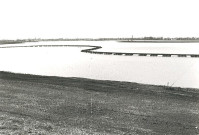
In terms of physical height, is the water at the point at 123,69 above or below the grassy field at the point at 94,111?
below

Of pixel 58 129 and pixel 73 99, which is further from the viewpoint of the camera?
pixel 73 99

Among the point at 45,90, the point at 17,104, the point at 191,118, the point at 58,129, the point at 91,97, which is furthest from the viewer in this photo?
the point at 45,90

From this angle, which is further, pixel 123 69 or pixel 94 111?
pixel 123 69

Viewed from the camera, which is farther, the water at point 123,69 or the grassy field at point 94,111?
the water at point 123,69

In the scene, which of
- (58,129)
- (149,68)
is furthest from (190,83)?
(58,129)

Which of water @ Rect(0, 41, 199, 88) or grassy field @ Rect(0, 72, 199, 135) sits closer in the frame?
grassy field @ Rect(0, 72, 199, 135)

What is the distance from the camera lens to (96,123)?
12.9m

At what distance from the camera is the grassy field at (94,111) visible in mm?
12039

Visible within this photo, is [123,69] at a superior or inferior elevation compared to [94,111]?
inferior

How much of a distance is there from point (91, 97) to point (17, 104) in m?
4.82

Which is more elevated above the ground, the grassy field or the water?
the grassy field

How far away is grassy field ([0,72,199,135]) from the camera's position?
12.0 m

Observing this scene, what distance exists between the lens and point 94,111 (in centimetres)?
1503

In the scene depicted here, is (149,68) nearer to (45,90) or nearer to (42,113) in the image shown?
(45,90)
